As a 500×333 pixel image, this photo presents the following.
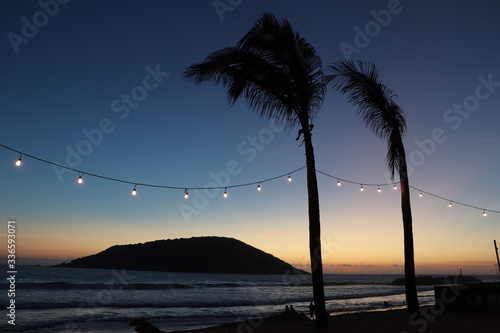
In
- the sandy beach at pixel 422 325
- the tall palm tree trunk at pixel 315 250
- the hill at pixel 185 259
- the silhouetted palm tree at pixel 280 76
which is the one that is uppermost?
the silhouetted palm tree at pixel 280 76

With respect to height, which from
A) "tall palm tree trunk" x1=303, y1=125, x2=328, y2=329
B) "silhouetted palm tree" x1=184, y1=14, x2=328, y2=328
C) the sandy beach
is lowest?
the sandy beach

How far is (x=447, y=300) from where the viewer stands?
1211cm

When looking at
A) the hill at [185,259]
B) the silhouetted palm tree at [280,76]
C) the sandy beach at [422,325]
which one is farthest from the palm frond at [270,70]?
the hill at [185,259]

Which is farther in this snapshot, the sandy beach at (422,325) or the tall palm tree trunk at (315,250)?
the sandy beach at (422,325)

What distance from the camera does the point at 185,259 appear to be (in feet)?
584

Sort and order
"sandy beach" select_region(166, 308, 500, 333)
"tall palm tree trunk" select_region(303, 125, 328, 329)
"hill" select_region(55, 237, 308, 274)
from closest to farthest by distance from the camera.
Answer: "tall palm tree trunk" select_region(303, 125, 328, 329) → "sandy beach" select_region(166, 308, 500, 333) → "hill" select_region(55, 237, 308, 274)

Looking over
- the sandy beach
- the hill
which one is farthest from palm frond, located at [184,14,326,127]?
the hill

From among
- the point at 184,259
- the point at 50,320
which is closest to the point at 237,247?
the point at 184,259

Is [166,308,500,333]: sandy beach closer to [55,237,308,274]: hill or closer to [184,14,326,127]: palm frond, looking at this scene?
[184,14,326,127]: palm frond

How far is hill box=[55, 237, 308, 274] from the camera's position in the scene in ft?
555

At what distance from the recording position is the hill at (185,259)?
6663 inches

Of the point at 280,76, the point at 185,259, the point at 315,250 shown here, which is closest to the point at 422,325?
the point at 315,250

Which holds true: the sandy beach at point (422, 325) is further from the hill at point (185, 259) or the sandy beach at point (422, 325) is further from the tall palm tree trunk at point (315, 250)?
the hill at point (185, 259)

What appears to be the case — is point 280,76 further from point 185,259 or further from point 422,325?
point 185,259
